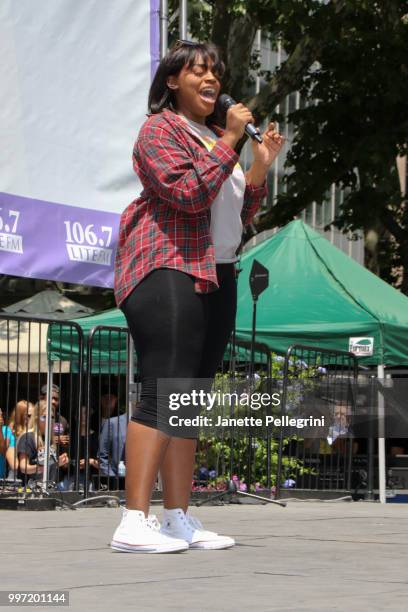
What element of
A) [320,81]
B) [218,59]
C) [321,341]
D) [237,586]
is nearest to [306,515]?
[218,59]

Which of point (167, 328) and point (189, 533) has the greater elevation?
point (167, 328)

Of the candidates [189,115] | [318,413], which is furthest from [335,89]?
[189,115]

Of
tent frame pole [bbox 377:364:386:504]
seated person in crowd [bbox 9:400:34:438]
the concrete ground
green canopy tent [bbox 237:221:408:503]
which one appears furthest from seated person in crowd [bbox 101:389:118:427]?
the concrete ground

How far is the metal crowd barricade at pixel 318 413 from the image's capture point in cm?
1047

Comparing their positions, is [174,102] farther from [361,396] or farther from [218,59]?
[361,396]

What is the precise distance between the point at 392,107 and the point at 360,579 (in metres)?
19.8

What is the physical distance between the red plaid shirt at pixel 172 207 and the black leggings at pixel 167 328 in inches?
1.6

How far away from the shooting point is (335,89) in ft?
79.2

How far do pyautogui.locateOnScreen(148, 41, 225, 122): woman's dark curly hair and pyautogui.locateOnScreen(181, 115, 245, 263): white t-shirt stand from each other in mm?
131

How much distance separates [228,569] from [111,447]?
5.73 m

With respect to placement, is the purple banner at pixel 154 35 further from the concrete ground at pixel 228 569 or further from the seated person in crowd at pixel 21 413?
the concrete ground at pixel 228 569

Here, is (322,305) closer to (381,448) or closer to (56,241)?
(381,448)

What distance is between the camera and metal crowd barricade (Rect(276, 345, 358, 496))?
10469 mm

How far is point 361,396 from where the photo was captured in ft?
37.6
